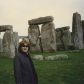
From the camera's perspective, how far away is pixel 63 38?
2939 centimetres

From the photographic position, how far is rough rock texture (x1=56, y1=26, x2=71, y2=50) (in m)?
28.3

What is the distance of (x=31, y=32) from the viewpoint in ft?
91.5

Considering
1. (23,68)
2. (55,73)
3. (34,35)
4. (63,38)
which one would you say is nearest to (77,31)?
(63,38)

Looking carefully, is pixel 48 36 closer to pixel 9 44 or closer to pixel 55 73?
pixel 9 44

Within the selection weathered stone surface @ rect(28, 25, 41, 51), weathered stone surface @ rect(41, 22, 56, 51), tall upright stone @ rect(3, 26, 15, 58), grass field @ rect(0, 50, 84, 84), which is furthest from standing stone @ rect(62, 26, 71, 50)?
grass field @ rect(0, 50, 84, 84)

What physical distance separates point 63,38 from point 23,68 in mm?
22234

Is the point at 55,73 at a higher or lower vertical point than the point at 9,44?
lower

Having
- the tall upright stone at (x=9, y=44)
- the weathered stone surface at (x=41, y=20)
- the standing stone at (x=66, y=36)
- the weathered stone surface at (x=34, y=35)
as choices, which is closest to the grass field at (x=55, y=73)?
the tall upright stone at (x=9, y=44)

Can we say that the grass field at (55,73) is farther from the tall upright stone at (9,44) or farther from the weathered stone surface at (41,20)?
the weathered stone surface at (41,20)

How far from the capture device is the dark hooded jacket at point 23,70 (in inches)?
282

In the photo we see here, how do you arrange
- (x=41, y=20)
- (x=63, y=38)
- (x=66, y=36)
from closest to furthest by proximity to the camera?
A: (x=41, y=20) < (x=66, y=36) < (x=63, y=38)

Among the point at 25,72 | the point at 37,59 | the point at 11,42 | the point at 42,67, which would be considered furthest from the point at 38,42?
the point at 25,72

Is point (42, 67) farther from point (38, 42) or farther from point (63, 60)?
point (38, 42)

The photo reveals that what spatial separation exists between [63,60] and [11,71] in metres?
3.48
